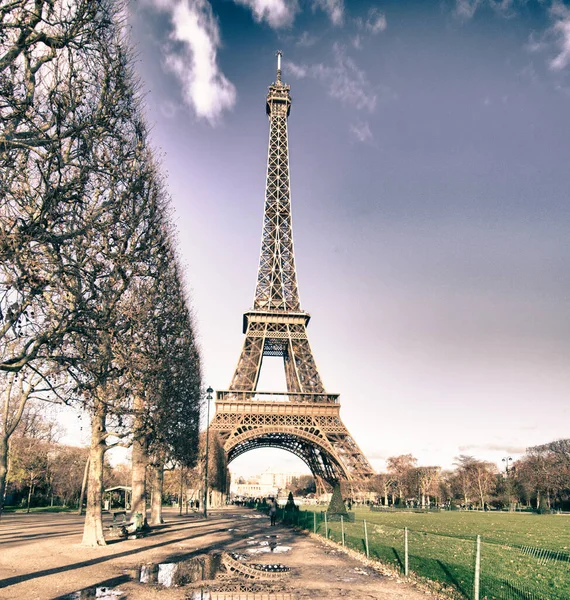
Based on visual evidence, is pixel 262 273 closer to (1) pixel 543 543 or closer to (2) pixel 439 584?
(1) pixel 543 543

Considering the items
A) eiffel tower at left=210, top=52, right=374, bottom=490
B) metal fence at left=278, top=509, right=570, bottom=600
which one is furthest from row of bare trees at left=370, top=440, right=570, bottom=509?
metal fence at left=278, top=509, right=570, bottom=600

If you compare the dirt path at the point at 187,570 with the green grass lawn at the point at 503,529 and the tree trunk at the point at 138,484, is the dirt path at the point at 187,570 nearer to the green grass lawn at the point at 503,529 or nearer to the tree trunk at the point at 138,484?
the tree trunk at the point at 138,484

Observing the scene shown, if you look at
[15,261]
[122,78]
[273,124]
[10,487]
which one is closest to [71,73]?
[122,78]

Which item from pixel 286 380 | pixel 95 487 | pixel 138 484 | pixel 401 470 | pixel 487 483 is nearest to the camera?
pixel 95 487

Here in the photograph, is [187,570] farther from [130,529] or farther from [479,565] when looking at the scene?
[130,529]

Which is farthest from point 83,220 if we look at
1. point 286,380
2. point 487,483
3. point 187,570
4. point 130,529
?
point 487,483

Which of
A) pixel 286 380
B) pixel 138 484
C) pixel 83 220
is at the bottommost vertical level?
pixel 138 484
